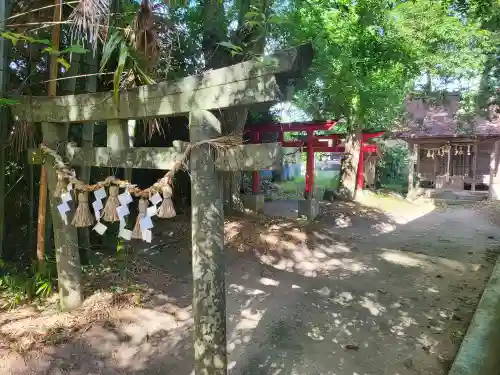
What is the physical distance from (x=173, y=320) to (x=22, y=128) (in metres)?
2.83

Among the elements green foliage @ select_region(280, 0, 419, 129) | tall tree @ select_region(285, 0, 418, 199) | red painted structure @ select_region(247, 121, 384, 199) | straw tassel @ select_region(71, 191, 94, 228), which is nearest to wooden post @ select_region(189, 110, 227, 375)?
straw tassel @ select_region(71, 191, 94, 228)

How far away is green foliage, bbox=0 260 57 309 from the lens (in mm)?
4238

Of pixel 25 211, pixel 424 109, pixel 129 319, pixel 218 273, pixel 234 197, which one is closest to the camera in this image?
pixel 218 273

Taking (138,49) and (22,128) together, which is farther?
(22,128)

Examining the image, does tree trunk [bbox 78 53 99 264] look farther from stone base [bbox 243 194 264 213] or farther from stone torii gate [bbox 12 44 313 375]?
stone base [bbox 243 194 264 213]

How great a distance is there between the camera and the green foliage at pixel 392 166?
21328mm

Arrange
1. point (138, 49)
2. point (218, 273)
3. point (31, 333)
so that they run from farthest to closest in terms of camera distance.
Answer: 1. point (31, 333)
2. point (138, 49)
3. point (218, 273)

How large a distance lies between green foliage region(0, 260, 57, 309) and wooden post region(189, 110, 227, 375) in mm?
2712

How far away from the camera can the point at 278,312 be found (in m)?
4.78

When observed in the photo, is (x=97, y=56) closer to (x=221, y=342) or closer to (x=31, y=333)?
(x=31, y=333)

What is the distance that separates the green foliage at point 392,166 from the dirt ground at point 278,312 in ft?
45.3

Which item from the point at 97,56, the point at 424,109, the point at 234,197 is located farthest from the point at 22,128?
the point at 424,109

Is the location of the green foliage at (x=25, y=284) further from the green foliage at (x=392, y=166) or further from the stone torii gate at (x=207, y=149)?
the green foliage at (x=392, y=166)

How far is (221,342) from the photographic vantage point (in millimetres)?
2738
